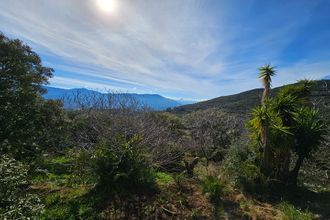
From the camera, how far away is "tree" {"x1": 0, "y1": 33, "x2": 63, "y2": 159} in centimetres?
836

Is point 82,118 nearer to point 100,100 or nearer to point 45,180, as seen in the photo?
point 100,100

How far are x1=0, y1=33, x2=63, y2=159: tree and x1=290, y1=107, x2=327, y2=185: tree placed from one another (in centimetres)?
898

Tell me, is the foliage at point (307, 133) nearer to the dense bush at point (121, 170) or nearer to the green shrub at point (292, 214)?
the green shrub at point (292, 214)

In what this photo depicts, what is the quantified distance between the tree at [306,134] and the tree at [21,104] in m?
8.98

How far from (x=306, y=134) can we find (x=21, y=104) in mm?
9884

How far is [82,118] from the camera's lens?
42.9 ft

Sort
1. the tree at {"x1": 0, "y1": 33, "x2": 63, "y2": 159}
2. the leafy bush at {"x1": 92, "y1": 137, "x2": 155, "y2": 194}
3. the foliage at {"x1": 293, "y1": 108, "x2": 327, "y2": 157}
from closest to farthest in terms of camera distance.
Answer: the leafy bush at {"x1": 92, "y1": 137, "x2": 155, "y2": 194}, the tree at {"x1": 0, "y1": 33, "x2": 63, "y2": 159}, the foliage at {"x1": 293, "y1": 108, "x2": 327, "y2": 157}

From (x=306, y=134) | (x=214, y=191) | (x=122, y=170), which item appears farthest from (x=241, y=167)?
(x=122, y=170)

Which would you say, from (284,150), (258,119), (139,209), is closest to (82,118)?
(139,209)

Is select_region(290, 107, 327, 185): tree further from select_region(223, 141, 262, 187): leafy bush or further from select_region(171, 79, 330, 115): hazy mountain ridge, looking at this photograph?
select_region(223, 141, 262, 187): leafy bush

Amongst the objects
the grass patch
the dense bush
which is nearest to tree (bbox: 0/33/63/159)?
the dense bush

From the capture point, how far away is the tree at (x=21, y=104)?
8.36 m

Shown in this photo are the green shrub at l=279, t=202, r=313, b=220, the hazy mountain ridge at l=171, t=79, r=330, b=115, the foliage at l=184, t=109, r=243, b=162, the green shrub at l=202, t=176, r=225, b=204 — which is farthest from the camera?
the foliage at l=184, t=109, r=243, b=162

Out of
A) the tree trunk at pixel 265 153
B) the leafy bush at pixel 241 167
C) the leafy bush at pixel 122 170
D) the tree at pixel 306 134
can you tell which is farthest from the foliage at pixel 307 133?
the leafy bush at pixel 122 170
